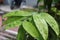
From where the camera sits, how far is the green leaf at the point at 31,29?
0.60 m

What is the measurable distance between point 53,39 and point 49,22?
0.12m

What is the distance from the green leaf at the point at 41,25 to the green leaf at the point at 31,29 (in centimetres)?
2

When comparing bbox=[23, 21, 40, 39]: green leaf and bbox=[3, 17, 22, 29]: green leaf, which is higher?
bbox=[3, 17, 22, 29]: green leaf

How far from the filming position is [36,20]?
24.5 inches

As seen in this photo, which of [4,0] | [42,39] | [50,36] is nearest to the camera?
[42,39]

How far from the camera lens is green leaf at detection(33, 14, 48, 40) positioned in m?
0.59

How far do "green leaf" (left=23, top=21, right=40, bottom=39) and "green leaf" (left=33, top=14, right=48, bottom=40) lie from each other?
2 centimetres

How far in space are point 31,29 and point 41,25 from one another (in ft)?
0.14

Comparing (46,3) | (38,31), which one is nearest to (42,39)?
(38,31)

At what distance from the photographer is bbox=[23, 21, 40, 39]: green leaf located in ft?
1.97

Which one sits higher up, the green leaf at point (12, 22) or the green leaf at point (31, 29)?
the green leaf at point (12, 22)

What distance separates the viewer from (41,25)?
609 millimetres

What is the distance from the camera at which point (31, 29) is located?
61cm

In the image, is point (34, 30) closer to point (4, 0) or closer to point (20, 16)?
point (20, 16)
